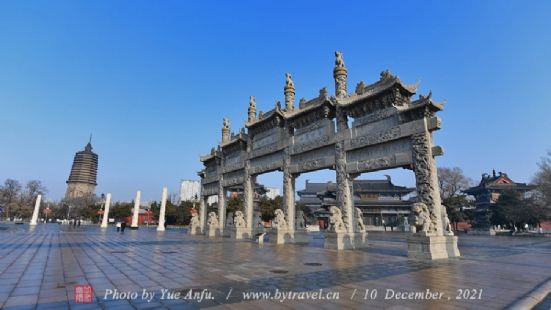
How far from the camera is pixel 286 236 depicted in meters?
19.5

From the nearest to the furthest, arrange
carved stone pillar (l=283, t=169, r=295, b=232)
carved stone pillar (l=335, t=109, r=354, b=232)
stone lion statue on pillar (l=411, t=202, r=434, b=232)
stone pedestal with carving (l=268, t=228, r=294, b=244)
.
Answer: stone lion statue on pillar (l=411, t=202, r=434, b=232) < carved stone pillar (l=335, t=109, r=354, b=232) < stone pedestal with carving (l=268, t=228, r=294, b=244) < carved stone pillar (l=283, t=169, r=295, b=232)

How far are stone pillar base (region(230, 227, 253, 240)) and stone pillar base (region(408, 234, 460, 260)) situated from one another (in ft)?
44.9

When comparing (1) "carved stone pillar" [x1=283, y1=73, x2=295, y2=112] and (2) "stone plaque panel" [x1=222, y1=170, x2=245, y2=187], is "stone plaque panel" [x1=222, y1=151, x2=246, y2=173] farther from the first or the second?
(1) "carved stone pillar" [x1=283, y1=73, x2=295, y2=112]

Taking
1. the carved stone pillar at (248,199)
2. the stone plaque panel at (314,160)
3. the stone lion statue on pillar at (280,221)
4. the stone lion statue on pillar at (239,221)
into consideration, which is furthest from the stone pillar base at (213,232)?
the stone plaque panel at (314,160)

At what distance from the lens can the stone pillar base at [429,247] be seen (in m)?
11.8

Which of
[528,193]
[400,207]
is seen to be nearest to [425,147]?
[400,207]

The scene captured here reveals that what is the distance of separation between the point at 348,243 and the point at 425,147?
6.04 metres

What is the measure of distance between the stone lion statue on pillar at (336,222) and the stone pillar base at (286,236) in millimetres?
3863

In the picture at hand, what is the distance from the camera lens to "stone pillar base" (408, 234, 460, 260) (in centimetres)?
1182

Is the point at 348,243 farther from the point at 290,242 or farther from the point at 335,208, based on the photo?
the point at 290,242

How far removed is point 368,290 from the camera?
6.18 meters

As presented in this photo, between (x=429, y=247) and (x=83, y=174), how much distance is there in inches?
6433

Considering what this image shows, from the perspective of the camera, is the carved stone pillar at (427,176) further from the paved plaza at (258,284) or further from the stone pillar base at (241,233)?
the stone pillar base at (241,233)

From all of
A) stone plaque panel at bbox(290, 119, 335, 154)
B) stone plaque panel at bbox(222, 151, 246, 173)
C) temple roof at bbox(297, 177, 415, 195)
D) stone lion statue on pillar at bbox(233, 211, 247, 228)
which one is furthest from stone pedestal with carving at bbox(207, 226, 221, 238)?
temple roof at bbox(297, 177, 415, 195)
